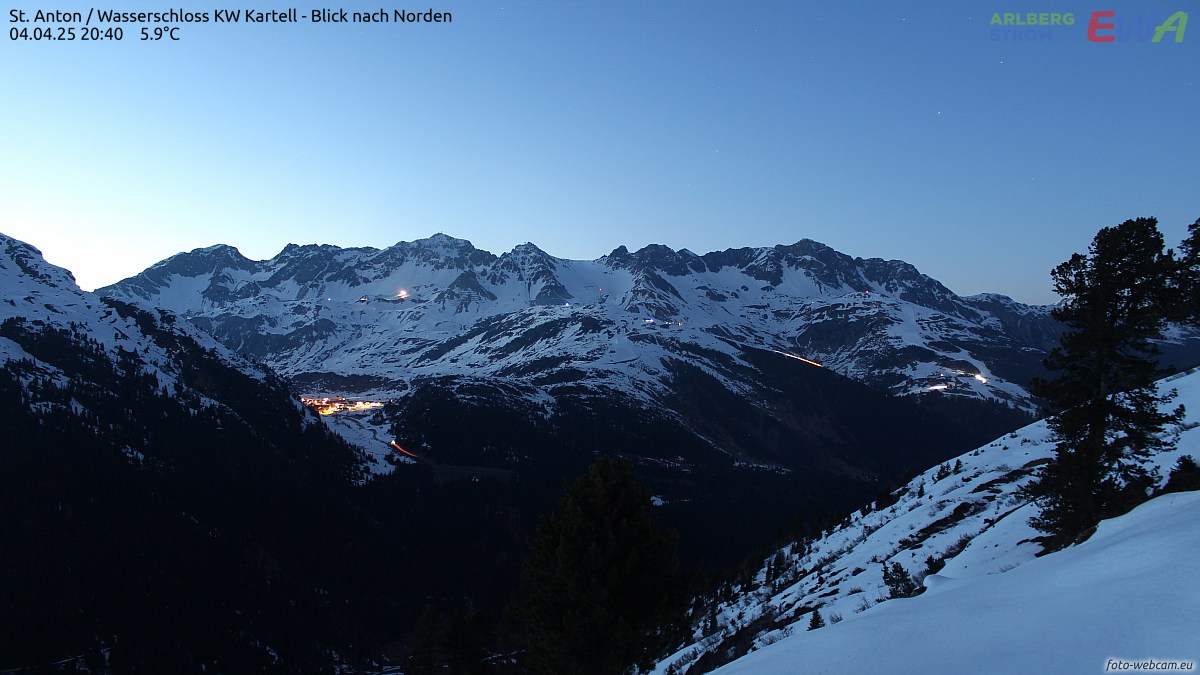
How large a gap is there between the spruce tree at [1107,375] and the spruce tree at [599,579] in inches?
519

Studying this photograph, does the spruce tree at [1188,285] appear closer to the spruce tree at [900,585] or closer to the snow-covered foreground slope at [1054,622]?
the snow-covered foreground slope at [1054,622]

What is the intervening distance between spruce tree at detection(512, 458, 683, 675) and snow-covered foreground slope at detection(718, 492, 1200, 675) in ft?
32.1

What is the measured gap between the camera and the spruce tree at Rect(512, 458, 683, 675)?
837 inches

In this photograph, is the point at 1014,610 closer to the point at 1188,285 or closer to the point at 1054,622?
the point at 1054,622

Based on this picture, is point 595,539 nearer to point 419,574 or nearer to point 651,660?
point 651,660

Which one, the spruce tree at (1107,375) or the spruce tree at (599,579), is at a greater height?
the spruce tree at (1107,375)

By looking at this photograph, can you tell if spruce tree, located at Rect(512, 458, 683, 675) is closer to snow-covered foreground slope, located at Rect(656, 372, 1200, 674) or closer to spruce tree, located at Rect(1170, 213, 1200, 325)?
snow-covered foreground slope, located at Rect(656, 372, 1200, 674)

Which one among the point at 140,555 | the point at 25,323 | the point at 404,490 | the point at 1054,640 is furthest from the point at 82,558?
the point at 1054,640

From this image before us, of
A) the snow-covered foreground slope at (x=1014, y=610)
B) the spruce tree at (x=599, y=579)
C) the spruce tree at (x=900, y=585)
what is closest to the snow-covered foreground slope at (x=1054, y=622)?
the snow-covered foreground slope at (x=1014, y=610)

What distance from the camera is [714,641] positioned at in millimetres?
22812

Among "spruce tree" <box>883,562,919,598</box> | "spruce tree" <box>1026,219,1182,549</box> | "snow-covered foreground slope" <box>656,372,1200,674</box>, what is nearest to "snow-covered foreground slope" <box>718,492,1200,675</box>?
"snow-covered foreground slope" <box>656,372,1200,674</box>

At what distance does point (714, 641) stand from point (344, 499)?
18319 cm

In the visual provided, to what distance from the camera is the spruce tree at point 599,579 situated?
2125 cm

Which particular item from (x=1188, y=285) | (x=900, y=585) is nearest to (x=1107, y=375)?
(x=1188, y=285)
